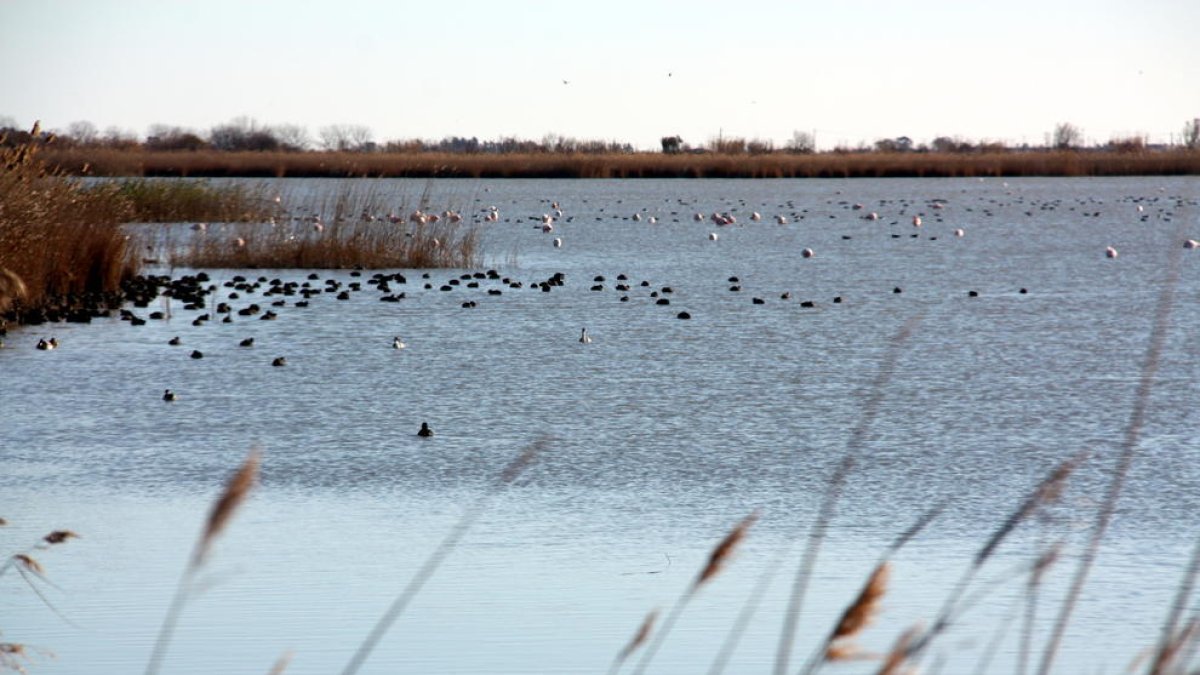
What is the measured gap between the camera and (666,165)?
66.9 metres

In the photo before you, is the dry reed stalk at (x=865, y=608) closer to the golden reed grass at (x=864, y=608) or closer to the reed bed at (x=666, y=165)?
the golden reed grass at (x=864, y=608)

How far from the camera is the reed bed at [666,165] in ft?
217

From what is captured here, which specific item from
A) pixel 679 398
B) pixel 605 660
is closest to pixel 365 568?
pixel 605 660

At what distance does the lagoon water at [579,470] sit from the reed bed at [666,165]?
46.5 metres

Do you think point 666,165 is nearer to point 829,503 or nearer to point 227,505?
point 829,503

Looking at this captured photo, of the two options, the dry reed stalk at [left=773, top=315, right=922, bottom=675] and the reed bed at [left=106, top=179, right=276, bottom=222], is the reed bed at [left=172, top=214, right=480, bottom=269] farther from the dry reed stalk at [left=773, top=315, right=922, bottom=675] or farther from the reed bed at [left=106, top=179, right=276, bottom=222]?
the dry reed stalk at [left=773, top=315, right=922, bottom=675]

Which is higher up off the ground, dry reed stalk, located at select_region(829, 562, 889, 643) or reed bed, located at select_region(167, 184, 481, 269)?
dry reed stalk, located at select_region(829, 562, 889, 643)

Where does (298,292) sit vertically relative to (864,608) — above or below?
below

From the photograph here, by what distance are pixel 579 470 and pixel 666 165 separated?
5970cm

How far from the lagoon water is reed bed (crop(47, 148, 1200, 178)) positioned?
46.5 m

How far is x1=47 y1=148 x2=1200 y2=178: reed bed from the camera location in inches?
2601

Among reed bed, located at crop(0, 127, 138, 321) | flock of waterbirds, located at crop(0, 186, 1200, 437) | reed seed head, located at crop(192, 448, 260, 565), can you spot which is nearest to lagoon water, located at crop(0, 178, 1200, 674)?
flock of waterbirds, located at crop(0, 186, 1200, 437)

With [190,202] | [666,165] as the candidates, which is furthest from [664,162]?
[190,202]

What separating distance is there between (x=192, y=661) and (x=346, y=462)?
3.43 m
